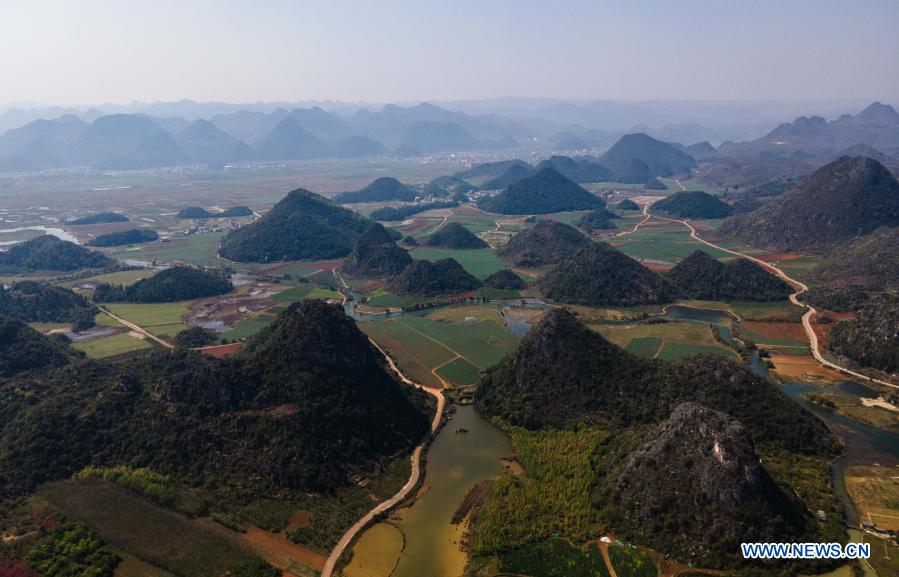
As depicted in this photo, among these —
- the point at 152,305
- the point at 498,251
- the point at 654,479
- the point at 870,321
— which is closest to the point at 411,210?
the point at 498,251

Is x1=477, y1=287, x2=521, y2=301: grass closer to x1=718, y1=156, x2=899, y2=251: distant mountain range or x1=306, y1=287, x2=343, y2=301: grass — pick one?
x1=306, y1=287, x2=343, y2=301: grass

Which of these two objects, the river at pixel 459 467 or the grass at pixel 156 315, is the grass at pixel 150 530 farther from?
the grass at pixel 156 315

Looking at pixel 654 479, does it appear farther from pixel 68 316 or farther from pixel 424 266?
pixel 68 316

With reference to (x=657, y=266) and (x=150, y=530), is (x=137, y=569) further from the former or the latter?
(x=657, y=266)

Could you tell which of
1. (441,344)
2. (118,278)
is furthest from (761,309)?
(118,278)

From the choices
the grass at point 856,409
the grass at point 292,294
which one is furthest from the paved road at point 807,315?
the grass at point 292,294

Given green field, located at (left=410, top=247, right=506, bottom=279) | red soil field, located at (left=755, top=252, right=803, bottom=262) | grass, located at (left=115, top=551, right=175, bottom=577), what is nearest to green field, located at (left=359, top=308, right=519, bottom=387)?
green field, located at (left=410, top=247, right=506, bottom=279)
